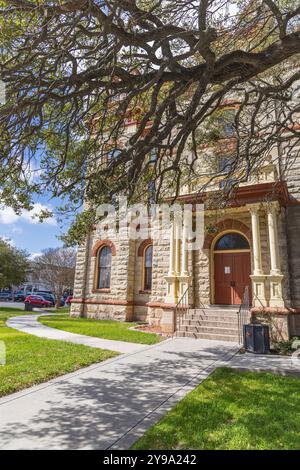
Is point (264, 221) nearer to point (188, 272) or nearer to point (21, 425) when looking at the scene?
point (188, 272)

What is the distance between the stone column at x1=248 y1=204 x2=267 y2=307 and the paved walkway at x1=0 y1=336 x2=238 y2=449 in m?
4.51

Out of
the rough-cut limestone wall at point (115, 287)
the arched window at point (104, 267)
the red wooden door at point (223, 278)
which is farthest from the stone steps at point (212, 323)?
the arched window at point (104, 267)

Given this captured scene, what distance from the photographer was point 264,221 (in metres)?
12.9

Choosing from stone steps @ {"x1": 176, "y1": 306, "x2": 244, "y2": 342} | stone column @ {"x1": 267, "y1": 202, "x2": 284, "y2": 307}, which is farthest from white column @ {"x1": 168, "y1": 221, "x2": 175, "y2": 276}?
stone column @ {"x1": 267, "y1": 202, "x2": 284, "y2": 307}

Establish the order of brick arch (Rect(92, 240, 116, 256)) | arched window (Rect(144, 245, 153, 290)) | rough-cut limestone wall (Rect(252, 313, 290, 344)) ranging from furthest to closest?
brick arch (Rect(92, 240, 116, 256))
arched window (Rect(144, 245, 153, 290))
rough-cut limestone wall (Rect(252, 313, 290, 344))

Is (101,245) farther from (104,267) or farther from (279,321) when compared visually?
(279,321)

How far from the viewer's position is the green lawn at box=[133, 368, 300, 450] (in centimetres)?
348

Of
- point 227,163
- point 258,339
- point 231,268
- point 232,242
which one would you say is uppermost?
point 227,163

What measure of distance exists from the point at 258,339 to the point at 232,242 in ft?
18.3

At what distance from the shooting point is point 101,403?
4.69 m

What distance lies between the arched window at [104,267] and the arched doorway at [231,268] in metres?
6.66

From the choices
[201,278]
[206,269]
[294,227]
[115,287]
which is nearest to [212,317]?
[201,278]

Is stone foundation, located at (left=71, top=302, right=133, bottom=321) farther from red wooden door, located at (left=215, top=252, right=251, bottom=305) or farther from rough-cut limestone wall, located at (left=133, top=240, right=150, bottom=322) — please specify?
red wooden door, located at (left=215, top=252, right=251, bottom=305)

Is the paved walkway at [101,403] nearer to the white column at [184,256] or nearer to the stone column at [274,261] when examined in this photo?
the stone column at [274,261]
